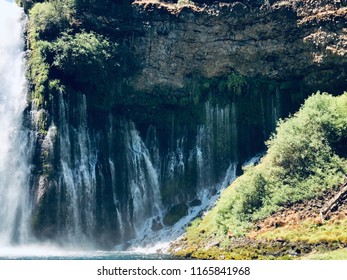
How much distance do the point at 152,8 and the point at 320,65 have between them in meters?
17.2

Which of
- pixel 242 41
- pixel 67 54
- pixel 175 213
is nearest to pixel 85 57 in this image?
pixel 67 54

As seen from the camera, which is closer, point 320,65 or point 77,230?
point 77,230

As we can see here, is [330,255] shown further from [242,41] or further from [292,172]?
[242,41]

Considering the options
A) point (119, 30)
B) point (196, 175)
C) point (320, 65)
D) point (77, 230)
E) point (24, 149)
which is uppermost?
point (119, 30)

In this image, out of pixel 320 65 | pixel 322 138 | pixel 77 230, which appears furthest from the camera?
pixel 320 65

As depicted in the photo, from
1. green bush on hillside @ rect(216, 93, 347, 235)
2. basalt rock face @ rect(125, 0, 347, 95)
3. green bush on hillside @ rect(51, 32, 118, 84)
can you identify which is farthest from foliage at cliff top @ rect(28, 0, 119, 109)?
green bush on hillside @ rect(216, 93, 347, 235)

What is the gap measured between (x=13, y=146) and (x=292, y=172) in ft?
79.9

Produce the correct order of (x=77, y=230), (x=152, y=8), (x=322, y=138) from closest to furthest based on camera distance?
1. (x=322, y=138)
2. (x=77, y=230)
3. (x=152, y=8)

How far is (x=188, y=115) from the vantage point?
195 feet

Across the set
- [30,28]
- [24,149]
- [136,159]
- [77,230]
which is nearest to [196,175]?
[136,159]

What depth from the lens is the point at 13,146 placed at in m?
53.3

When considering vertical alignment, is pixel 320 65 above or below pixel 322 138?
above

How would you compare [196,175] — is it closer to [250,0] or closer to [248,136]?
[248,136]

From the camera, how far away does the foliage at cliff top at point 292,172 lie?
41906mm
